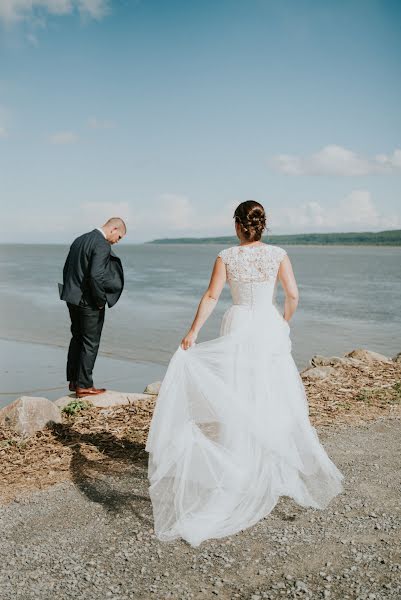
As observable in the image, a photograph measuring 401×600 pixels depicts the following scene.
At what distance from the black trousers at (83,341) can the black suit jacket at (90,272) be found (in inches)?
6.9

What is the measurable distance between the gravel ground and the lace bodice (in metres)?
2.03

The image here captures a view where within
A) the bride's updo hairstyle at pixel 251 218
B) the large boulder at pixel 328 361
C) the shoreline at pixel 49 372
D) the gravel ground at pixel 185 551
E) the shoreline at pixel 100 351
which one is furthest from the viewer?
the shoreline at pixel 100 351

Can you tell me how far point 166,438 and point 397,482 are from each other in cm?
241

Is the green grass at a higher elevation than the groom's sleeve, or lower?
lower

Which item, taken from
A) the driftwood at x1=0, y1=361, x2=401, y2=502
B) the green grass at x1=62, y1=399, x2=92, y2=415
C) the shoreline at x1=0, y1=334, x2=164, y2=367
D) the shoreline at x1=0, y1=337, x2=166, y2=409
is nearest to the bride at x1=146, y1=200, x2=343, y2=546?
the driftwood at x1=0, y1=361, x2=401, y2=502

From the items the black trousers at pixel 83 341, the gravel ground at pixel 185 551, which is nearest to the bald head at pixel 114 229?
the black trousers at pixel 83 341

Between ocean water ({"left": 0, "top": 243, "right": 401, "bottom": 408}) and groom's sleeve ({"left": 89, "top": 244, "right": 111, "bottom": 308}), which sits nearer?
groom's sleeve ({"left": 89, "top": 244, "right": 111, "bottom": 308})

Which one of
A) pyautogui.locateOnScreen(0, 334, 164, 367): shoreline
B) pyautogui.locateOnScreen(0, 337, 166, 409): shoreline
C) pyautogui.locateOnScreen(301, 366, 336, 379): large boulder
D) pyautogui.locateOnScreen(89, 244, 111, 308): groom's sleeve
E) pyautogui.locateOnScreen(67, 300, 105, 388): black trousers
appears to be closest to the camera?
pyautogui.locateOnScreen(89, 244, 111, 308): groom's sleeve

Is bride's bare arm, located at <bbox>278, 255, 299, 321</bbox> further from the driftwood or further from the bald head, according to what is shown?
the bald head

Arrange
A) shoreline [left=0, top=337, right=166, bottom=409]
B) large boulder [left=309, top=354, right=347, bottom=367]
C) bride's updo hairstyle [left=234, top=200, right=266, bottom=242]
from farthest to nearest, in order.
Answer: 1. large boulder [left=309, top=354, right=347, bottom=367]
2. shoreline [left=0, top=337, right=166, bottom=409]
3. bride's updo hairstyle [left=234, top=200, right=266, bottom=242]

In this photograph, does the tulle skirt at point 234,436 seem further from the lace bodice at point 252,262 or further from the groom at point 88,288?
the groom at point 88,288

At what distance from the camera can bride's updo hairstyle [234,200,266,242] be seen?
491cm

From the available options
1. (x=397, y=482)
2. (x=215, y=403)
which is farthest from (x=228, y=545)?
(x=397, y=482)

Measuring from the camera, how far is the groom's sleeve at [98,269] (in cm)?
820
